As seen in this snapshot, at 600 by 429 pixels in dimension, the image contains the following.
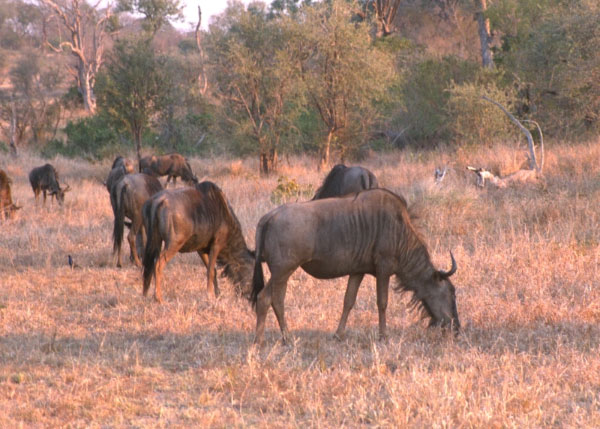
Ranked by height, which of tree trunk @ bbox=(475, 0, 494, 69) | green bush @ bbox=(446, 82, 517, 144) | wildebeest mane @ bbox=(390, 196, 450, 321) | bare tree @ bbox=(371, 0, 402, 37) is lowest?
wildebeest mane @ bbox=(390, 196, 450, 321)

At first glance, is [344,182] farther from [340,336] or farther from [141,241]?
[340,336]

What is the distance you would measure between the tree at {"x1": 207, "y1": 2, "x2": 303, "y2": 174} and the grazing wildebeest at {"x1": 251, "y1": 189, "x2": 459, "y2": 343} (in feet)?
46.6

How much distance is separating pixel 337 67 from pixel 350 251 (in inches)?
564

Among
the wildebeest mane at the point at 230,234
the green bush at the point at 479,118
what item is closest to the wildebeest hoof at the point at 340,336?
the wildebeest mane at the point at 230,234

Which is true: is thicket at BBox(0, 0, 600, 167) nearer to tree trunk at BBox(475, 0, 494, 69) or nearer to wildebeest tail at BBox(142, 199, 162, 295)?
tree trunk at BBox(475, 0, 494, 69)

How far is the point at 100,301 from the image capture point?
688cm

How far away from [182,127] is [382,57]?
36.1 ft

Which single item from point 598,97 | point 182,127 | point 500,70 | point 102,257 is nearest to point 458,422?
point 102,257

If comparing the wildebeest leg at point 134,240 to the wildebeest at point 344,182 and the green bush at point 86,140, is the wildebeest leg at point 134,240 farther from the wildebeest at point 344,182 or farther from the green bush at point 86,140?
the green bush at point 86,140

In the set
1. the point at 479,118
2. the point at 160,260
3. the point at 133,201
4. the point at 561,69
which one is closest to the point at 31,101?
the point at 479,118

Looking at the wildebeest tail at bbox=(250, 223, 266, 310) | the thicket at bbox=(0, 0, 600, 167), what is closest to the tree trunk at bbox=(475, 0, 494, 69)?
the thicket at bbox=(0, 0, 600, 167)

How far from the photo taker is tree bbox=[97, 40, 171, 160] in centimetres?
2192

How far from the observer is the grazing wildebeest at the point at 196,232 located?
269 inches

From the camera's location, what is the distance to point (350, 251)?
206 inches
